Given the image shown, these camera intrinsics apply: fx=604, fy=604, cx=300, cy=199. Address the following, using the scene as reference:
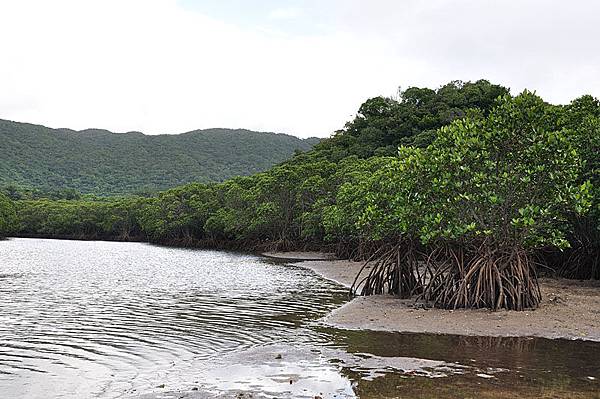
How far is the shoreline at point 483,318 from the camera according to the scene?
13.1m

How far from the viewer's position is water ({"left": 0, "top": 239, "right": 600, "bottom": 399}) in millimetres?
8766

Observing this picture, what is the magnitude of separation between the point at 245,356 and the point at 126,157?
155939 millimetres

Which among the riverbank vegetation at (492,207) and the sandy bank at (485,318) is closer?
the sandy bank at (485,318)

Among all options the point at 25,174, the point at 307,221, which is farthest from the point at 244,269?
the point at 25,174

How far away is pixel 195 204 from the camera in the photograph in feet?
225

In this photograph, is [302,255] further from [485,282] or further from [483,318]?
[483,318]

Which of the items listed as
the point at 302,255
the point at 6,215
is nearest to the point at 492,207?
the point at 302,255

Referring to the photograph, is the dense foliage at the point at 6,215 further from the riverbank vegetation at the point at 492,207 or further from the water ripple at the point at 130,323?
the riverbank vegetation at the point at 492,207

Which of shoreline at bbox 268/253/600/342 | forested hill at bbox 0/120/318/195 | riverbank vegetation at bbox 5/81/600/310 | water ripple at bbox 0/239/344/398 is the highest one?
forested hill at bbox 0/120/318/195

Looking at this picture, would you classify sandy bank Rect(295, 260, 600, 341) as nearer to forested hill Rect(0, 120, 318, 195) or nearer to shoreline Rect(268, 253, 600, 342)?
shoreline Rect(268, 253, 600, 342)

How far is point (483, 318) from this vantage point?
47.1 feet

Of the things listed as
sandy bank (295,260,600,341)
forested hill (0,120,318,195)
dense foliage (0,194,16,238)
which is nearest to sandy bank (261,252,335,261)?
sandy bank (295,260,600,341)

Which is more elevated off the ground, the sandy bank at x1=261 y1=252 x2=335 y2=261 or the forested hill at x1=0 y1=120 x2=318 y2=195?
the forested hill at x1=0 y1=120 x2=318 y2=195

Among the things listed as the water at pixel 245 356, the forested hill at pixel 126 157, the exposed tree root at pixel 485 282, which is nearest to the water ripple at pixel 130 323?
the water at pixel 245 356
